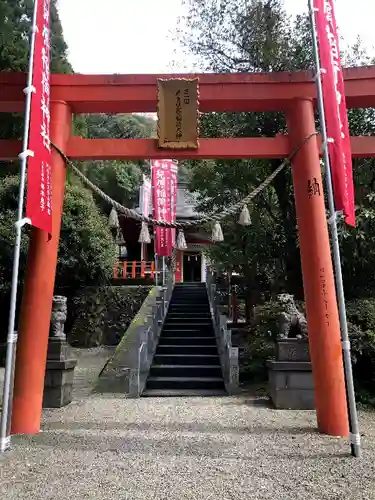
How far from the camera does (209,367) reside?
31.0 feet

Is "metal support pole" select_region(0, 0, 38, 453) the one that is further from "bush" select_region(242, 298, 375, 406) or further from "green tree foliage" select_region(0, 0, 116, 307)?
"green tree foliage" select_region(0, 0, 116, 307)

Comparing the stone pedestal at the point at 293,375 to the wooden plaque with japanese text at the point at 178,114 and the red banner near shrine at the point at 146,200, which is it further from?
the red banner near shrine at the point at 146,200

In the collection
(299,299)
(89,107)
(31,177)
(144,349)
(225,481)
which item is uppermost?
(89,107)

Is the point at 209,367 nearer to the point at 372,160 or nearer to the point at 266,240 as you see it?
the point at 266,240

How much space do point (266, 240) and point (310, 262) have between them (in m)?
5.11

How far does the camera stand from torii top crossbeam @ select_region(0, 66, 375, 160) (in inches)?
228

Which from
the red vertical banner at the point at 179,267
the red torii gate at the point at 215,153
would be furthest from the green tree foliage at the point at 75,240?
the red torii gate at the point at 215,153

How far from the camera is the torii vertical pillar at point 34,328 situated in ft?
17.0

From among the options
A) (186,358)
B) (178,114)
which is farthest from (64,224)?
(178,114)

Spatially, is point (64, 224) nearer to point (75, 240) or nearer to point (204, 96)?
point (75, 240)

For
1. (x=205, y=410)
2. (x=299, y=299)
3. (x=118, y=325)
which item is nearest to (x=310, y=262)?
(x=205, y=410)

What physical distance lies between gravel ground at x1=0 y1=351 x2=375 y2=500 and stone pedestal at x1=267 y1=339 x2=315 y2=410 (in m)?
0.26

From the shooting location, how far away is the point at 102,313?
16.1 metres

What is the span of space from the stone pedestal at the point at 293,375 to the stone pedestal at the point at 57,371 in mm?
3158
